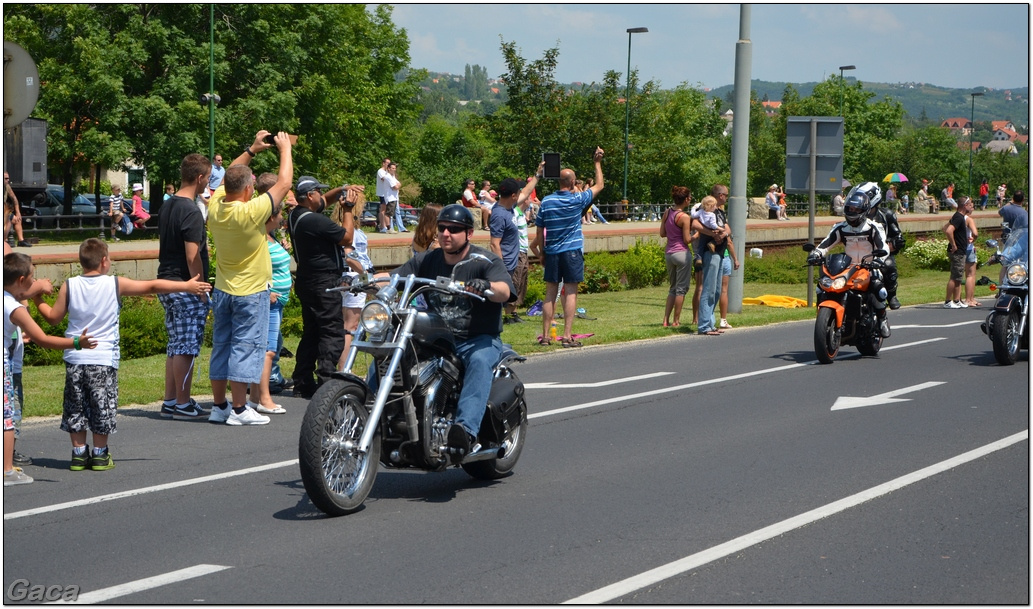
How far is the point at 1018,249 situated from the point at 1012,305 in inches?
25.1

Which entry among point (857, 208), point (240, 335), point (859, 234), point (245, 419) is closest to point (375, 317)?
point (240, 335)

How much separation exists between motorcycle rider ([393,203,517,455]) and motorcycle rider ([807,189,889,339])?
7.68 m

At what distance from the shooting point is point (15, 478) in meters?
7.55

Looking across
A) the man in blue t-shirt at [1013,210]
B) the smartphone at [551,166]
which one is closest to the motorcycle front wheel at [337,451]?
the smartphone at [551,166]

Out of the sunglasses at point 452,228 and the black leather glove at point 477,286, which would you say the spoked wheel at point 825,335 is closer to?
the sunglasses at point 452,228

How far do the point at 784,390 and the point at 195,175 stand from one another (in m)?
5.75

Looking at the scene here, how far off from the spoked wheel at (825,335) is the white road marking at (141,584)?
360 inches

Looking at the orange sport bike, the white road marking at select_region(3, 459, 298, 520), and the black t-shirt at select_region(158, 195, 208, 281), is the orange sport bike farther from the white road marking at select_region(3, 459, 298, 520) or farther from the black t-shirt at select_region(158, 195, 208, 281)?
the white road marking at select_region(3, 459, 298, 520)

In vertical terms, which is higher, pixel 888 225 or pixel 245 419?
pixel 888 225

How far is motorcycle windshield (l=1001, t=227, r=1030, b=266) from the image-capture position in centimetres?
1346

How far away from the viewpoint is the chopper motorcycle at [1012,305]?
13.3 m

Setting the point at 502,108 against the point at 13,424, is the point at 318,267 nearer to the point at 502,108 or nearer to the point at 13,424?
the point at 13,424


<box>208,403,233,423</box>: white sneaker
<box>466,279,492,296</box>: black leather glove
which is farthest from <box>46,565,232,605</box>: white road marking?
<box>208,403,233,423</box>: white sneaker

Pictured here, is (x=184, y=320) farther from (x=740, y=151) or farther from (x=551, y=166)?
(x=740, y=151)
